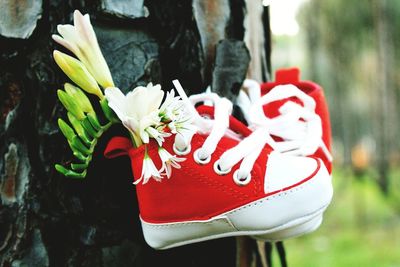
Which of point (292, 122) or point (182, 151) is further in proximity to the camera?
point (292, 122)

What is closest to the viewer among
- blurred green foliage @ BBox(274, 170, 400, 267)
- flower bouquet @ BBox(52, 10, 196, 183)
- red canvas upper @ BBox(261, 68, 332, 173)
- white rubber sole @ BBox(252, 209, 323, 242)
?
flower bouquet @ BBox(52, 10, 196, 183)

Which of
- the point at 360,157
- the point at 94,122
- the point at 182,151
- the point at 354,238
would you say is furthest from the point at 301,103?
the point at 360,157

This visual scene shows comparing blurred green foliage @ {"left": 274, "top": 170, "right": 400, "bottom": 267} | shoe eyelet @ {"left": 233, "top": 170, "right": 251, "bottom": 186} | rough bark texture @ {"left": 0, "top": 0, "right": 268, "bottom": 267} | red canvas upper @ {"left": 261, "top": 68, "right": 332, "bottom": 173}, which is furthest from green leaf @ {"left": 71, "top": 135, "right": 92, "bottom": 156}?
blurred green foliage @ {"left": 274, "top": 170, "right": 400, "bottom": 267}

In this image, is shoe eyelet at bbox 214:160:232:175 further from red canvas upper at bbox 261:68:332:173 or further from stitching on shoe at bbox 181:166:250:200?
red canvas upper at bbox 261:68:332:173

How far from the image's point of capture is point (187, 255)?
3.55ft

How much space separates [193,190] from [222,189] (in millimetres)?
42

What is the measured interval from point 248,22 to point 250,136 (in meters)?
0.31

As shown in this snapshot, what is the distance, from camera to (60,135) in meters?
0.98

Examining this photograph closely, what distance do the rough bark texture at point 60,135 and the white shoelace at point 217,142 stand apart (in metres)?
0.13

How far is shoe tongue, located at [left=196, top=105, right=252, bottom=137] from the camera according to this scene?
966 mm

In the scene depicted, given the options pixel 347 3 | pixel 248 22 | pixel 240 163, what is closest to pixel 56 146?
pixel 240 163

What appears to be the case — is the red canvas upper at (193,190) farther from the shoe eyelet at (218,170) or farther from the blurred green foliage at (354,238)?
the blurred green foliage at (354,238)

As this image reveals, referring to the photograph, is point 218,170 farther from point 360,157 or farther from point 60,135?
point 360,157

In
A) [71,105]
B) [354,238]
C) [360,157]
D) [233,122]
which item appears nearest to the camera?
[71,105]
